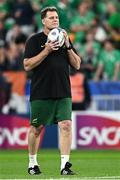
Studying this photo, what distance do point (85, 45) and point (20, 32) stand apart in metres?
1.98

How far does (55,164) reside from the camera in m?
14.7

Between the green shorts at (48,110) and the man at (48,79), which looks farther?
the green shorts at (48,110)

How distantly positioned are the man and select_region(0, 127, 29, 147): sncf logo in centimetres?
844

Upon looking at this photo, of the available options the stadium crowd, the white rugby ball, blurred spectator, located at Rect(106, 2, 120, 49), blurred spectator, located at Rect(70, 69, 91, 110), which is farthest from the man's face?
blurred spectator, located at Rect(106, 2, 120, 49)

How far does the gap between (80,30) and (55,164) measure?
9379 mm

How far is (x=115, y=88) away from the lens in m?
21.1

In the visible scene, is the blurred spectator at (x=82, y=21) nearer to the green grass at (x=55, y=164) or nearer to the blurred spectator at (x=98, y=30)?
the blurred spectator at (x=98, y=30)

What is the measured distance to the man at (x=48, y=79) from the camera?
11758mm

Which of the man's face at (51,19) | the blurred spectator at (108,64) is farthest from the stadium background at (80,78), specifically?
the man's face at (51,19)

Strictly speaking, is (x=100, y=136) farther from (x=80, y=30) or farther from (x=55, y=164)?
(x=55, y=164)

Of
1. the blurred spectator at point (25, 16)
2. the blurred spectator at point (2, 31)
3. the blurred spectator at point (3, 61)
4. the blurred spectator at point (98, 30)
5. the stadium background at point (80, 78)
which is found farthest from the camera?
the blurred spectator at point (25, 16)

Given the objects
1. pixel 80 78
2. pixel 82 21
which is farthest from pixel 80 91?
pixel 82 21

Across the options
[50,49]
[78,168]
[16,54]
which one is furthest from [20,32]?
[50,49]

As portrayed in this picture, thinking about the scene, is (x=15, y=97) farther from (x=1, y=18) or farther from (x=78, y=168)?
(x=78, y=168)
